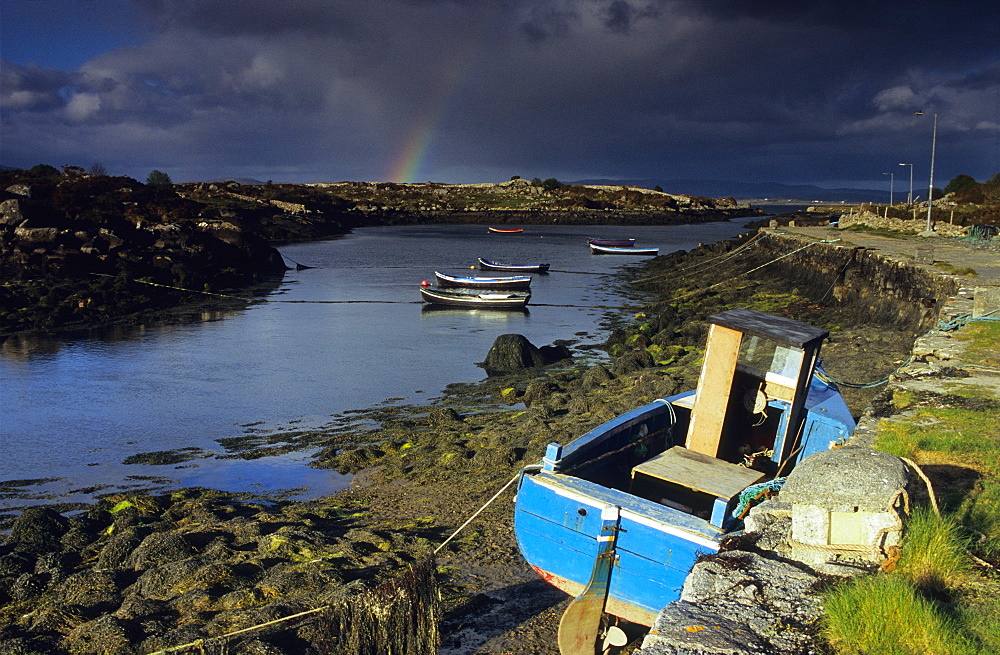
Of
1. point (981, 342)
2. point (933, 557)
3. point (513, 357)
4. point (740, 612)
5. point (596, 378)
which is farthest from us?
point (513, 357)

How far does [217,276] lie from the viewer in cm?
4397

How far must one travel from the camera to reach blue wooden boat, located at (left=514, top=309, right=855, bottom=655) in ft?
21.6

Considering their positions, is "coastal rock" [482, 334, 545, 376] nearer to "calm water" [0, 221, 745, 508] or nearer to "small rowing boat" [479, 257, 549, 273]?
"calm water" [0, 221, 745, 508]

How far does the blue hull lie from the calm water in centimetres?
618

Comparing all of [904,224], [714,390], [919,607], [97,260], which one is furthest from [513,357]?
[904,224]

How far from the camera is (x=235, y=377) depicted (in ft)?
74.4

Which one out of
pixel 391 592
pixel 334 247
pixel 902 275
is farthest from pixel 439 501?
pixel 334 247

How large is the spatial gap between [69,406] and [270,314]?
16243 millimetres

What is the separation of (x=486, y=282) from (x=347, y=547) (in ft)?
105

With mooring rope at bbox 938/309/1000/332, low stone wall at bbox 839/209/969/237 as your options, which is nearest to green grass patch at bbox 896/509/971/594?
mooring rope at bbox 938/309/1000/332

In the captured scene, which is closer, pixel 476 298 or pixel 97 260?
pixel 476 298

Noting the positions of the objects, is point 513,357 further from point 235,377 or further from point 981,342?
point 981,342

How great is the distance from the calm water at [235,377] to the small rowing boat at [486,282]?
63.0 inches

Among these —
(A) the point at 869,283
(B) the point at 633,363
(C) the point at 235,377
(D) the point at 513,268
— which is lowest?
(C) the point at 235,377
